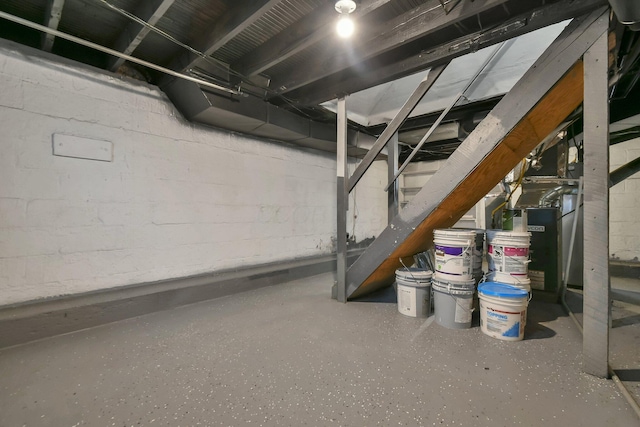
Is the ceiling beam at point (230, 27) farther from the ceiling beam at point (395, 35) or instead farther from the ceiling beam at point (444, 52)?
the ceiling beam at point (444, 52)

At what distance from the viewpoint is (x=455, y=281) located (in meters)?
1.92

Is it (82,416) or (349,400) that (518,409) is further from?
(82,416)

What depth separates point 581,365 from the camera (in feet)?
4.68

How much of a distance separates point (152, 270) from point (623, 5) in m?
3.36

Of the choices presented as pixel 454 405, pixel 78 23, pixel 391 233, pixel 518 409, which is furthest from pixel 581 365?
pixel 78 23

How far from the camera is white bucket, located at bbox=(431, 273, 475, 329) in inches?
74.7

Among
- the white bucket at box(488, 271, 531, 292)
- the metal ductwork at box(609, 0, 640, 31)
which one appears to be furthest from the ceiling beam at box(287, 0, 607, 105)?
the white bucket at box(488, 271, 531, 292)

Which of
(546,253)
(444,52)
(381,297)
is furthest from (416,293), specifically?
(444,52)

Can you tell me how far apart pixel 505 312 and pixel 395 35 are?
198 centimetres

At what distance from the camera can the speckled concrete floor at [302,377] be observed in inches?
42.6

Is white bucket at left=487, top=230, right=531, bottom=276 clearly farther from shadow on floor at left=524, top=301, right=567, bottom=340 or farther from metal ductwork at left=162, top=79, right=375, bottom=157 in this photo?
metal ductwork at left=162, top=79, right=375, bottom=157

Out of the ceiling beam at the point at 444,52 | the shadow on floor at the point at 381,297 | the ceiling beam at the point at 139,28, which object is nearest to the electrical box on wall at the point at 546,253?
the shadow on floor at the point at 381,297

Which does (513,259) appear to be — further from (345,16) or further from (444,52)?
(345,16)

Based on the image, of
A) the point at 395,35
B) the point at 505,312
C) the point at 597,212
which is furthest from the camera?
the point at 395,35
